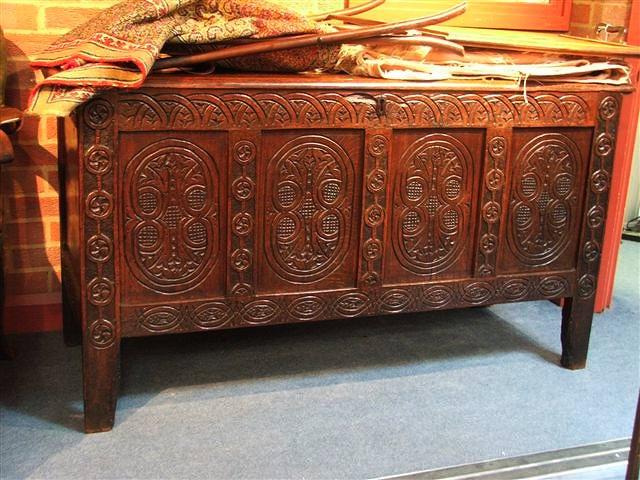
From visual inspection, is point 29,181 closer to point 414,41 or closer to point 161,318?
point 161,318

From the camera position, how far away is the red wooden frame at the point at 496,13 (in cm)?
264

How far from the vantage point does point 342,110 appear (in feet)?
6.61

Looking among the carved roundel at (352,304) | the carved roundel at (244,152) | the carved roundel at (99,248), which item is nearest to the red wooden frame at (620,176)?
the carved roundel at (352,304)

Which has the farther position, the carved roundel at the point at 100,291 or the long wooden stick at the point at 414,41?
the long wooden stick at the point at 414,41

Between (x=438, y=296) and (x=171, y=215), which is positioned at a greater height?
(x=171, y=215)

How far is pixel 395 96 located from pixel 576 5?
1.19m

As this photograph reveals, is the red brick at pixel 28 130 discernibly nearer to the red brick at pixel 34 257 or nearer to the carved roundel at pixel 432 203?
the red brick at pixel 34 257

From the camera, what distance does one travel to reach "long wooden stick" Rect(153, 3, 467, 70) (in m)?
1.92

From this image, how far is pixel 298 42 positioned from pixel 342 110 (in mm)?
194

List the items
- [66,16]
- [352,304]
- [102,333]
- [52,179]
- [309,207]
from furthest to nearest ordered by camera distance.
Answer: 1. [52,179]
2. [66,16]
3. [352,304]
4. [309,207]
5. [102,333]

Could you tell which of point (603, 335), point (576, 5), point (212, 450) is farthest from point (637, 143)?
point (212, 450)

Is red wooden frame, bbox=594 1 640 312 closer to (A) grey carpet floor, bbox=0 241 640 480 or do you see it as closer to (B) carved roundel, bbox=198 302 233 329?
(A) grey carpet floor, bbox=0 241 640 480

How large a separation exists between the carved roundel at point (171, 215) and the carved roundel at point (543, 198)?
84 cm

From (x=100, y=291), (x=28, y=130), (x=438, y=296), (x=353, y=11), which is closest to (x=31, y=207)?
(x=28, y=130)
